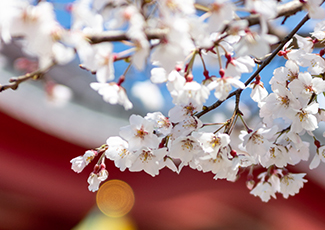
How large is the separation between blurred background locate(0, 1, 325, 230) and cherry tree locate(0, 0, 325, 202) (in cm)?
188

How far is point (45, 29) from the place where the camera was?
1.04 ft

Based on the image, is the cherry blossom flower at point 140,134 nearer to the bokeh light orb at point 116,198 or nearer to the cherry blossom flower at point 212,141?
the cherry blossom flower at point 212,141

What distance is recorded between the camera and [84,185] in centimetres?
286

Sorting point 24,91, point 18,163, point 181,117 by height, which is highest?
point 181,117

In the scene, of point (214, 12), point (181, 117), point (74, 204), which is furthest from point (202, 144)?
point (74, 204)

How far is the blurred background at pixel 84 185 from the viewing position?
2488mm

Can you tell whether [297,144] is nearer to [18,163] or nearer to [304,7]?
[304,7]

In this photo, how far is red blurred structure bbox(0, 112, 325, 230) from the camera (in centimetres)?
252

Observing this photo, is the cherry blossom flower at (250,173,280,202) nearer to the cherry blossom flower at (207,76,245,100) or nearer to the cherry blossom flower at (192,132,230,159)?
the cherry blossom flower at (192,132,230,159)

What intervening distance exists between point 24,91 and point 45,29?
2.45 m

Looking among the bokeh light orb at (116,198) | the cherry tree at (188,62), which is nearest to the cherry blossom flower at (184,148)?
the cherry tree at (188,62)

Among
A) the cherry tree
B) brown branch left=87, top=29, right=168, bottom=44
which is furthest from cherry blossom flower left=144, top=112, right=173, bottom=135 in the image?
brown branch left=87, top=29, right=168, bottom=44

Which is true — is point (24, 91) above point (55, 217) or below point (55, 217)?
above

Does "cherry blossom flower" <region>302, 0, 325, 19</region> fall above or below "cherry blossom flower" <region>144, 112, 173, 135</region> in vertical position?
above
